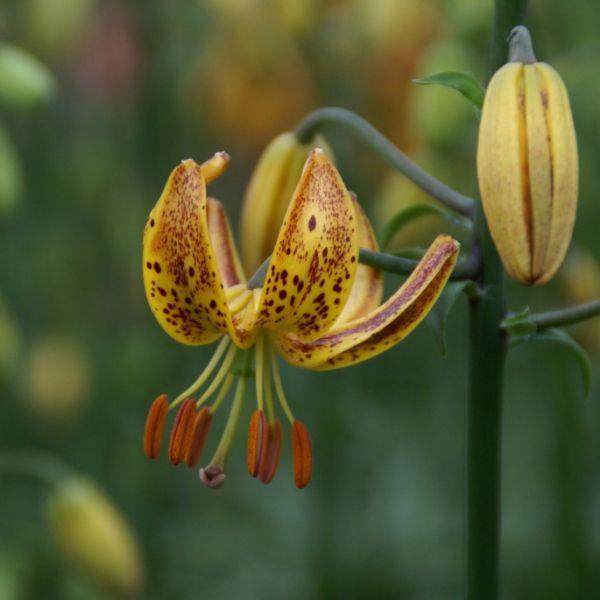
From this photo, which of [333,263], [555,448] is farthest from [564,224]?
[555,448]

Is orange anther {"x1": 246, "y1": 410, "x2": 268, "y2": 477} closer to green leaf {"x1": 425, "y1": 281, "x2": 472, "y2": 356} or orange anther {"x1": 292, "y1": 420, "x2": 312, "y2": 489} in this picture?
orange anther {"x1": 292, "y1": 420, "x2": 312, "y2": 489}

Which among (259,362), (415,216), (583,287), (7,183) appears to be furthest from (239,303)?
(583,287)

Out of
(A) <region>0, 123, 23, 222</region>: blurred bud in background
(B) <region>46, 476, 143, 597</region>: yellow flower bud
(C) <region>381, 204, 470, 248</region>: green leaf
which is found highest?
(A) <region>0, 123, 23, 222</region>: blurred bud in background

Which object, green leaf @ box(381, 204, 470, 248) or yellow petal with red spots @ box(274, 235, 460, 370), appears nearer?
yellow petal with red spots @ box(274, 235, 460, 370)

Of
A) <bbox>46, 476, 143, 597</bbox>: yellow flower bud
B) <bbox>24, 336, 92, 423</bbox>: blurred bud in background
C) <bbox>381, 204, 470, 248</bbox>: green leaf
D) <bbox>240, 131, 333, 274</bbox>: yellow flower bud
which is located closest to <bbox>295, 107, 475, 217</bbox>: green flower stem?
<bbox>381, 204, 470, 248</bbox>: green leaf

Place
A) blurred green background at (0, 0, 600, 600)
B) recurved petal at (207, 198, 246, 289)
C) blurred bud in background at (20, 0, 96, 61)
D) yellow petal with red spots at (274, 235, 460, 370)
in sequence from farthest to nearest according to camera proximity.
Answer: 1. blurred bud in background at (20, 0, 96, 61)
2. blurred green background at (0, 0, 600, 600)
3. recurved petal at (207, 198, 246, 289)
4. yellow petal with red spots at (274, 235, 460, 370)

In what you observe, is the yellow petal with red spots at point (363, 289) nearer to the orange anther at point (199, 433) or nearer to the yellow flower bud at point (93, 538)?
the orange anther at point (199, 433)

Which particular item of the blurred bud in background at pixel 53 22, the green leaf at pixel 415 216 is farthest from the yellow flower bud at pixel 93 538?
the blurred bud in background at pixel 53 22
